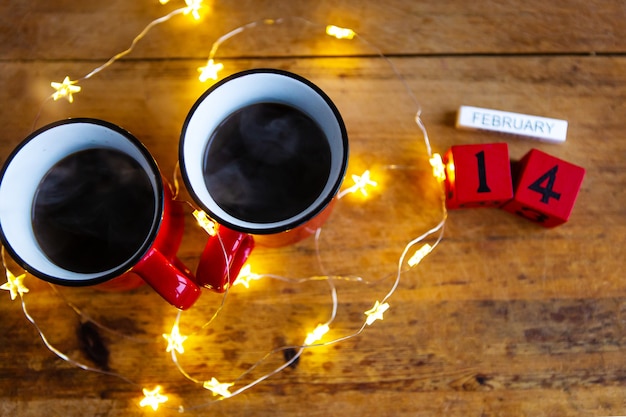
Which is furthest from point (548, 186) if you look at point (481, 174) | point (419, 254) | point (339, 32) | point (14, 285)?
point (14, 285)

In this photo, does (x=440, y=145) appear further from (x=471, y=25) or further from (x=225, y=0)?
(x=225, y=0)

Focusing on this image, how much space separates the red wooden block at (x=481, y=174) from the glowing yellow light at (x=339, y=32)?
22cm

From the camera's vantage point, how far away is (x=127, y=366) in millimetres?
750

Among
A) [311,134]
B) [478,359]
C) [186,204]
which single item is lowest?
[478,359]

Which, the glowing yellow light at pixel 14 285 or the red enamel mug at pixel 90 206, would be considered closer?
the red enamel mug at pixel 90 206

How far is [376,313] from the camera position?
74cm

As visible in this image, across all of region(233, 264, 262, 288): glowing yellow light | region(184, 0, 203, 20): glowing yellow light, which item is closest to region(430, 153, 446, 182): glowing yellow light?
region(233, 264, 262, 288): glowing yellow light

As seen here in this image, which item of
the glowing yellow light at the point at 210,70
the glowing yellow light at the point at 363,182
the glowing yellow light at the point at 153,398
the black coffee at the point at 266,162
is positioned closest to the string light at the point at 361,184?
the glowing yellow light at the point at 363,182

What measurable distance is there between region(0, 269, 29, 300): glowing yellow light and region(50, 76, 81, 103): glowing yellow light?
0.82ft

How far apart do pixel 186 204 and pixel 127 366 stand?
234 millimetres

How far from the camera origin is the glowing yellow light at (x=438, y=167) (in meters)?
0.77

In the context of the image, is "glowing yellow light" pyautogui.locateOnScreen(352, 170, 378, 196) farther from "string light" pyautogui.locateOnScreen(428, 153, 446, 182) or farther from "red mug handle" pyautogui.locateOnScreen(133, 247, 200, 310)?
"red mug handle" pyautogui.locateOnScreen(133, 247, 200, 310)

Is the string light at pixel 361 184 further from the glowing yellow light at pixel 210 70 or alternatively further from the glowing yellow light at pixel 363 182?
the glowing yellow light at pixel 210 70

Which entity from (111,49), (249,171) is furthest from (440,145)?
(111,49)
